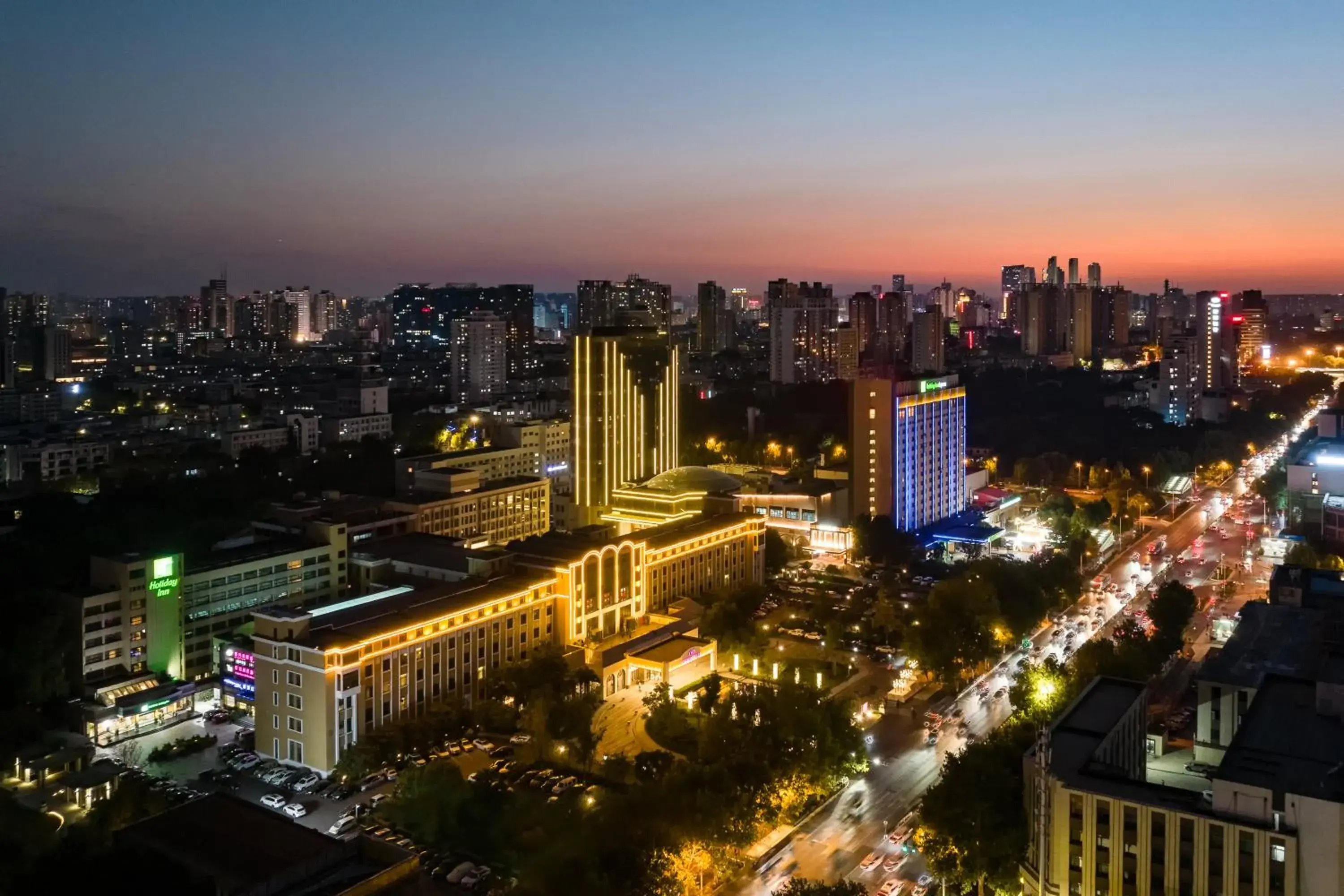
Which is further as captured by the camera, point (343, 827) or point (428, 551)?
point (428, 551)

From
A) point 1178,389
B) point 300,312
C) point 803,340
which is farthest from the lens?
point 300,312

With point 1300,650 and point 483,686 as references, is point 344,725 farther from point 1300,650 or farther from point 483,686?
point 1300,650

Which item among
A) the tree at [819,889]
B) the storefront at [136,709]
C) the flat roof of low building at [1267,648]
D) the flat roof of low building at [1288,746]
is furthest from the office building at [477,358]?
the tree at [819,889]

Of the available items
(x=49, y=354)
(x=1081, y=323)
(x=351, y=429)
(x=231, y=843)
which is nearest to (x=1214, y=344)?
(x=1081, y=323)

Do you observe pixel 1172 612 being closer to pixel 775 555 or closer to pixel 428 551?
pixel 775 555

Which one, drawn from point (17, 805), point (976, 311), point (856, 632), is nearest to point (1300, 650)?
point (856, 632)

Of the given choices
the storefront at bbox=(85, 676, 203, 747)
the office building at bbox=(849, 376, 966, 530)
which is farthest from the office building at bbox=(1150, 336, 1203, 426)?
the storefront at bbox=(85, 676, 203, 747)
